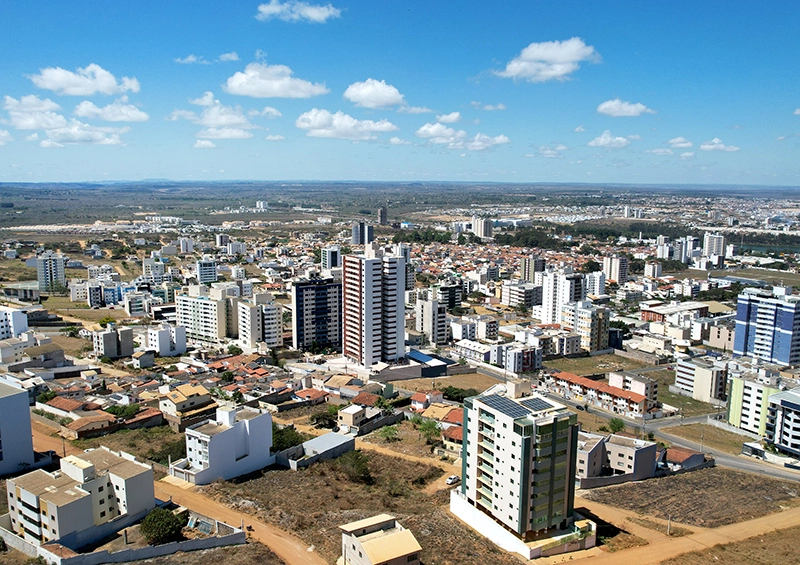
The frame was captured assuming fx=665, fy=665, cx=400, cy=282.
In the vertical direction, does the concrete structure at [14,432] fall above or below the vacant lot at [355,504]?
above

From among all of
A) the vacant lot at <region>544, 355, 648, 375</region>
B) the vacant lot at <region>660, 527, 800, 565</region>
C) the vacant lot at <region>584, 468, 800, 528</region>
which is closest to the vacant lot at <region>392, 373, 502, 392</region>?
the vacant lot at <region>544, 355, 648, 375</region>

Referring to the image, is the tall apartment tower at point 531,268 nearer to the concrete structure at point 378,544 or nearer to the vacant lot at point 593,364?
the vacant lot at point 593,364

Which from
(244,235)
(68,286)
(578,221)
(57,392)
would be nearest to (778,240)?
(578,221)

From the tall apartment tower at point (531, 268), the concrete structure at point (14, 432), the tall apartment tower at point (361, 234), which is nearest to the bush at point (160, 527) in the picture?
the concrete structure at point (14, 432)

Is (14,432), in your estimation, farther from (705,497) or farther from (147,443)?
(705,497)

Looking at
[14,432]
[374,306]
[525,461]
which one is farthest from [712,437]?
[14,432]
